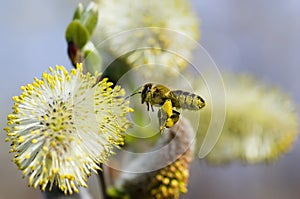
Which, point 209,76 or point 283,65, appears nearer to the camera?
point 209,76

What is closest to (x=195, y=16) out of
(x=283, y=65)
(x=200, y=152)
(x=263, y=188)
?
(x=200, y=152)

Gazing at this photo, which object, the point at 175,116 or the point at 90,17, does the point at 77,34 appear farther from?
the point at 175,116

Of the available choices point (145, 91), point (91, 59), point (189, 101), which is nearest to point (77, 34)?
point (91, 59)

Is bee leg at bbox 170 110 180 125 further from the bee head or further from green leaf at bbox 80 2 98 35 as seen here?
green leaf at bbox 80 2 98 35

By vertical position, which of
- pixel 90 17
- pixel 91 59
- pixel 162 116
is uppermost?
pixel 90 17

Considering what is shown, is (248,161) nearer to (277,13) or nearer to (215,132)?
(215,132)

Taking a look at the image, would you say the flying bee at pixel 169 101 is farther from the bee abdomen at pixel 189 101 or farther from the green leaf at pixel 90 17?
the green leaf at pixel 90 17

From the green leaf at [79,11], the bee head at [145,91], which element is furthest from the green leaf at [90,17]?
the bee head at [145,91]
